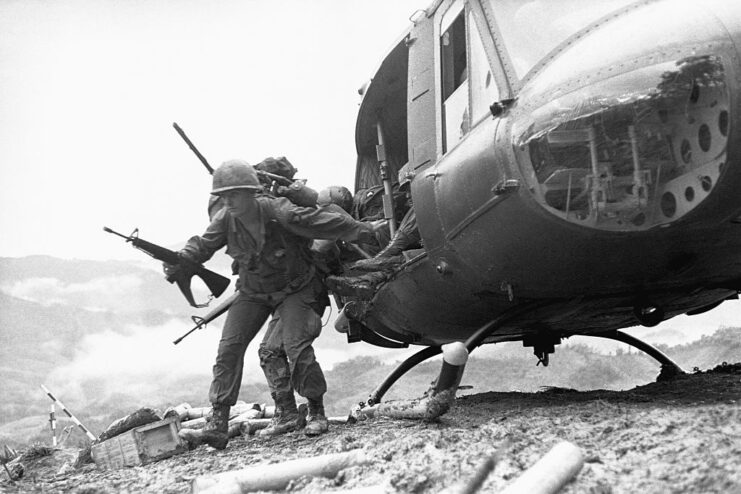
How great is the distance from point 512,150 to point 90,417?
548 inches

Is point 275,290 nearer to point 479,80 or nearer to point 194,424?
point 479,80

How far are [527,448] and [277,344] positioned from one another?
2.39 m

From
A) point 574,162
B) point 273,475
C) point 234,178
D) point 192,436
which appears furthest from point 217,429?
point 574,162

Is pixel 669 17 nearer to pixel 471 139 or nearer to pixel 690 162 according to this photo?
pixel 690 162

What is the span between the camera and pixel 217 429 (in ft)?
15.7

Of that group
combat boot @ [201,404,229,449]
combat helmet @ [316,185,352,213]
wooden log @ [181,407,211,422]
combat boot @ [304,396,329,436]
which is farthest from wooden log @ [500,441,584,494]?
wooden log @ [181,407,211,422]

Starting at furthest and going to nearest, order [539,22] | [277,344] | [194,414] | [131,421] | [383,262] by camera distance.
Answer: [194,414] → [131,421] → [277,344] → [383,262] → [539,22]

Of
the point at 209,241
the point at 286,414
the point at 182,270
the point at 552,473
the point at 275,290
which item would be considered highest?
the point at 209,241

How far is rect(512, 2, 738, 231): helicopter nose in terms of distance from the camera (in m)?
2.85

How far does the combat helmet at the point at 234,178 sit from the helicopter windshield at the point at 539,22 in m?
1.85

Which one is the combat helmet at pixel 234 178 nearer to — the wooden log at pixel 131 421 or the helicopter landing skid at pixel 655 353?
the wooden log at pixel 131 421

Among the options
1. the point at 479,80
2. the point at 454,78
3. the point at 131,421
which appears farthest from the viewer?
the point at 131,421

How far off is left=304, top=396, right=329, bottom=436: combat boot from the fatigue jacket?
74cm

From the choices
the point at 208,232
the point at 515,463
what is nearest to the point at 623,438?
the point at 515,463
